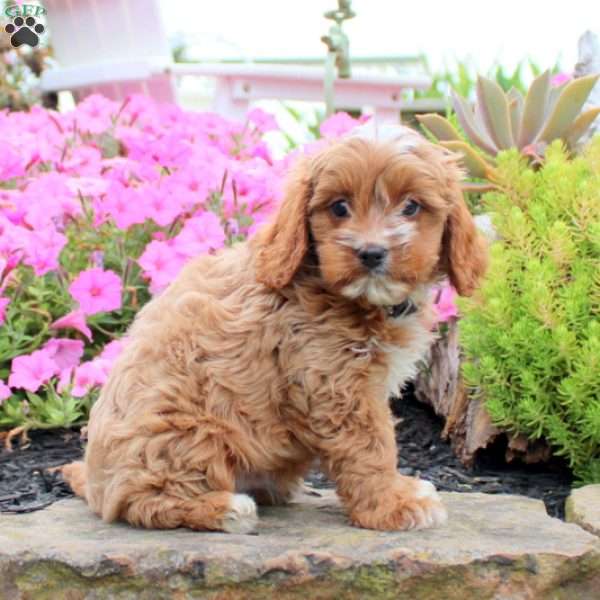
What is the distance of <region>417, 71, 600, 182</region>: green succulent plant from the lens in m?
5.88

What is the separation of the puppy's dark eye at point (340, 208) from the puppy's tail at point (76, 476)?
144cm

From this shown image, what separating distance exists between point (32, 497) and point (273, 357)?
4.56ft

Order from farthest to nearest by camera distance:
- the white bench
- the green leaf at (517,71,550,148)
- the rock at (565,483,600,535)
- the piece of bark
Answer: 1. the white bench
2. the green leaf at (517,71,550,148)
3. the piece of bark
4. the rock at (565,483,600,535)

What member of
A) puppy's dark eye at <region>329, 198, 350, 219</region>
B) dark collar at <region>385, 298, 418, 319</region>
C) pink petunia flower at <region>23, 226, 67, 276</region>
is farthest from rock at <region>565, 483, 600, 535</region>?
pink petunia flower at <region>23, 226, 67, 276</region>

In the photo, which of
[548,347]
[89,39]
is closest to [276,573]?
[548,347]

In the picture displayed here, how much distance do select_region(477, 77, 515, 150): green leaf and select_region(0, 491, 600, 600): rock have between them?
9.66 ft

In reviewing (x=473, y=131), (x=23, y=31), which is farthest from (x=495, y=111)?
(x=23, y=31)

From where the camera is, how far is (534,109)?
20.1ft

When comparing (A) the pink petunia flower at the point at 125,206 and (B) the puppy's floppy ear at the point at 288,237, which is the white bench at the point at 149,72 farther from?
(B) the puppy's floppy ear at the point at 288,237

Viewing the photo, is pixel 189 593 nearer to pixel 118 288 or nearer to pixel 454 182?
pixel 454 182

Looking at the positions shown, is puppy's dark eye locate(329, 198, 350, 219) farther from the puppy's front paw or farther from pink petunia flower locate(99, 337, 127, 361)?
pink petunia flower locate(99, 337, 127, 361)

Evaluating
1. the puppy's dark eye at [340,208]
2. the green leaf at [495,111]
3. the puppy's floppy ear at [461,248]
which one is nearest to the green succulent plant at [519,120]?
the green leaf at [495,111]

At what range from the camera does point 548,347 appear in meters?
4.62

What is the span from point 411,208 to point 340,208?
22 cm
